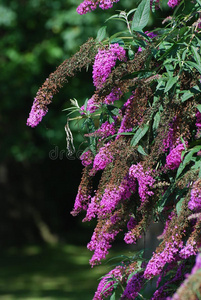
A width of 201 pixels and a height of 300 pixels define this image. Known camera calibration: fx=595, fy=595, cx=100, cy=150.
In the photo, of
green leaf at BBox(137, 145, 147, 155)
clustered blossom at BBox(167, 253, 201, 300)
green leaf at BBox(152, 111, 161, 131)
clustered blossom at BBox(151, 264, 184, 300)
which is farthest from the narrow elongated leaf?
clustered blossom at BBox(167, 253, 201, 300)

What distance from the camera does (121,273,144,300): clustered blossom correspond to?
284cm

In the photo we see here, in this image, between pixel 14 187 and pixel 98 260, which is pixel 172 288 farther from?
pixel 14 187

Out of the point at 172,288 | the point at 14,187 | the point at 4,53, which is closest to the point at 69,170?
the point at 14,187

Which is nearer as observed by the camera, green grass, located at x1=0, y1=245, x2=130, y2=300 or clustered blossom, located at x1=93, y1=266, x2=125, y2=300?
clustered blossom, located at x1=93, y1=266, x2=125, y2=300

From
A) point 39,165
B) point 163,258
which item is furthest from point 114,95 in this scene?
point 39,165

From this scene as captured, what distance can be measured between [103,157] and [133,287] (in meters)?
0.69

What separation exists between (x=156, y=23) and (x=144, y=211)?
7.62 m

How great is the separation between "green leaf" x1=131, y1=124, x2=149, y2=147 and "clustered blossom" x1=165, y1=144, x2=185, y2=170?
0.47ft

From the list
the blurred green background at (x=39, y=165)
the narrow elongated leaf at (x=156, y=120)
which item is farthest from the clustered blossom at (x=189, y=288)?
the blurred green background at (x=39, y=165)

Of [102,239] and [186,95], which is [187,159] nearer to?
[186,95]

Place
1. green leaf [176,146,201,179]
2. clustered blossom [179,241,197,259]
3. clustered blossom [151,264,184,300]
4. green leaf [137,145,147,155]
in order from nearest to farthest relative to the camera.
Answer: clustered blossom [179,241,197,259] < green leaf [176,146,201,179] < green leaf [137,145,147,155] < clustered blossom [151,264,184,300]

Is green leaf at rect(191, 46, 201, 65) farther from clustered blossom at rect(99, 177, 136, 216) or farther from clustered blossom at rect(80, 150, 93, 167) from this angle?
clustered blossom at rect(80, 150, 93, 167)

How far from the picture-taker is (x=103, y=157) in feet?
8.56

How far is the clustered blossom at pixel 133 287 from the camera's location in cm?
284
